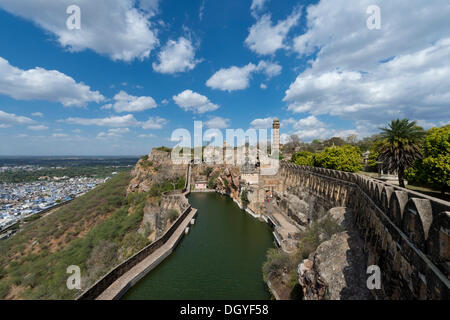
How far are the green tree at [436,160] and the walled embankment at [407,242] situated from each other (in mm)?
6565

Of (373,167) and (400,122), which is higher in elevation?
(400,122)

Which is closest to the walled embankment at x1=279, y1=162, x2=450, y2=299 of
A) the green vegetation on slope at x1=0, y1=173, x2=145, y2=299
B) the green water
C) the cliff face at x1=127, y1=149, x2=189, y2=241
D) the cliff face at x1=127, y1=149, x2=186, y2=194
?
the green water

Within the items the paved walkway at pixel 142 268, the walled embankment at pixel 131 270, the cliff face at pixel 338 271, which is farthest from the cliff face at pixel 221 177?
the cliff face at pixel 338 271

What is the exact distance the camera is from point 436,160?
12.7 metres

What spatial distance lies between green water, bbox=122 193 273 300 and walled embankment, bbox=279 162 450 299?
28.8 feet

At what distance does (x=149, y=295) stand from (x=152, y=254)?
13.4ft

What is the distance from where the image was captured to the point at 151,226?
30.5 meters

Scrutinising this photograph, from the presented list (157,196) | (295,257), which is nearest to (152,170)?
(157,196)

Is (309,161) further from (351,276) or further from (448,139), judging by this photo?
(351,276)

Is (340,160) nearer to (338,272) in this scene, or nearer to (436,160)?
(436,160)

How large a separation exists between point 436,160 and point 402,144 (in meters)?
2.56

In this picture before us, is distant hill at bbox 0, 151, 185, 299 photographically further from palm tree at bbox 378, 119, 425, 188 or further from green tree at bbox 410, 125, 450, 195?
green tree at bbox 410, 125, 450, 195
